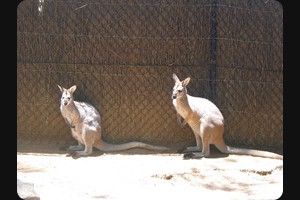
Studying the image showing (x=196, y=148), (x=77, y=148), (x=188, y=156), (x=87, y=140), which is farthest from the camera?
(x=77, y=148)

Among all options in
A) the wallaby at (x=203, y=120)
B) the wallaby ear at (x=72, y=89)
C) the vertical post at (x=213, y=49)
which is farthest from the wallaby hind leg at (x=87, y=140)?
the vertical post at (x=213, y=49)

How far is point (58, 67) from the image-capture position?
7.05 meters

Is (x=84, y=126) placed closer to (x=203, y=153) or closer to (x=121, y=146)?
Result: (x=121, y=146)

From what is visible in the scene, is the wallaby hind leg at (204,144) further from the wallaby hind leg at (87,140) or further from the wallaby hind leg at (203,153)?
the wallaby hind leg at (87,140)

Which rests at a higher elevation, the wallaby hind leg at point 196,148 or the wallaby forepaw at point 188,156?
the wallaby hind leg at point 196,148

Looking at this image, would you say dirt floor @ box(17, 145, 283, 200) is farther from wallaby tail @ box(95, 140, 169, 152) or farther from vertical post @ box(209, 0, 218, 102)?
vertical post @ box(209, 0, 218, 102)

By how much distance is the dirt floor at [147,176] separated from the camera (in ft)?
16.0

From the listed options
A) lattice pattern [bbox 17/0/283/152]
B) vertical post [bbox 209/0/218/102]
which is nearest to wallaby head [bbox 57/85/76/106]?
lattice pattern [bbox 17/0/283/152]

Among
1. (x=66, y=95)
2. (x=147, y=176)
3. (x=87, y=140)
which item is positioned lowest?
(x=147, y=176)

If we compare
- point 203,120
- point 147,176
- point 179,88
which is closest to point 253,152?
point 203,120

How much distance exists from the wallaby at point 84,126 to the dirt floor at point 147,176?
5.2 inches

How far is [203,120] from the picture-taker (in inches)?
257

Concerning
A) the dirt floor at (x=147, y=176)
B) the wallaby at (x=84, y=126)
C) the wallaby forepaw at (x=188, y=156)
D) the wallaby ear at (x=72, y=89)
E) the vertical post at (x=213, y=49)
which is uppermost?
the vertical post at (x=213, y=49)

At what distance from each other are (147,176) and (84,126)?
62.9 inches
